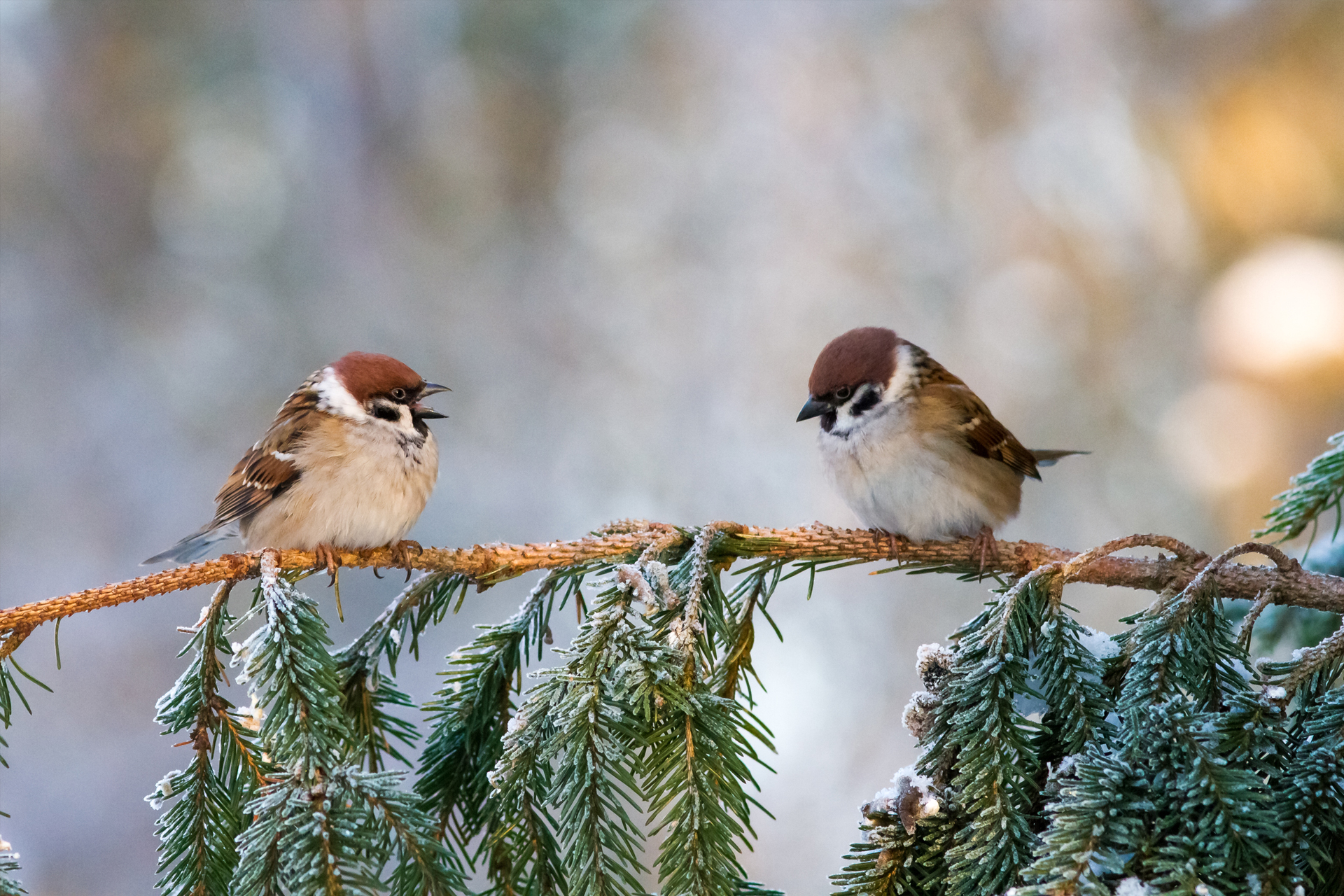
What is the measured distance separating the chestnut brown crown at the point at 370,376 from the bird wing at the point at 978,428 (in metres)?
1.06

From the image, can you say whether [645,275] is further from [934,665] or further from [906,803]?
[906,803]

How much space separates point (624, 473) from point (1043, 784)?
3.32 meters

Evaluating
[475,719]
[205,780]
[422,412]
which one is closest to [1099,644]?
[475,719]

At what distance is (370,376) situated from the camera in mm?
2111

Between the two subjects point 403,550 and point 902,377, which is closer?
point 403,550

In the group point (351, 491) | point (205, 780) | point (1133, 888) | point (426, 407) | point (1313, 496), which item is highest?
point (426, 407)

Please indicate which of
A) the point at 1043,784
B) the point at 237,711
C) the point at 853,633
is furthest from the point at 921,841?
the point at 853,633

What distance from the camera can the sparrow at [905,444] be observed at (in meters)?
1.92

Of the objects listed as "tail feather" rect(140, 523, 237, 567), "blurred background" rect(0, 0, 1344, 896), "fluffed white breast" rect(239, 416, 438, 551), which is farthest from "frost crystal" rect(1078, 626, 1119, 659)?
"blurred background" rect(0, 0, 1344, 896)

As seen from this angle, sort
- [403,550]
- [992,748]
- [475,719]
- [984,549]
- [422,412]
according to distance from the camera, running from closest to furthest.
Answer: [992,748] → [475,719] → [984,549] → [403,550] → [422,412]

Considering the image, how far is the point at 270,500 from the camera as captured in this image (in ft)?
6.66

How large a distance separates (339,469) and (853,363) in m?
0.99

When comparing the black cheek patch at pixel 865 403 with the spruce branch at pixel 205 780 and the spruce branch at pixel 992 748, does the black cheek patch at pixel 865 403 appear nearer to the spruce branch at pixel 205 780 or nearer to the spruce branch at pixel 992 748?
the spruce branch at pixel 992 748

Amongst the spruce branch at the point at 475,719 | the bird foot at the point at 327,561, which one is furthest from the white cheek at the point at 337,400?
the spruce branch at the point at 475,719
